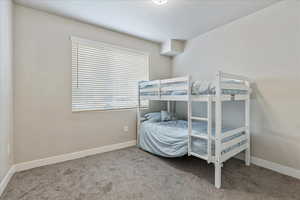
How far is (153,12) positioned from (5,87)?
7.61ft

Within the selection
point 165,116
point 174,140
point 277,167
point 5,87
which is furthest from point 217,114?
point 5,87

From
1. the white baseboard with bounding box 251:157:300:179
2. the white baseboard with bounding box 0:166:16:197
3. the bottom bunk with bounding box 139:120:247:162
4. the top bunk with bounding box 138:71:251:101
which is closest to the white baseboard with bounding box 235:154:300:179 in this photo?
the white baseboard with bounding box 251:157:300:179

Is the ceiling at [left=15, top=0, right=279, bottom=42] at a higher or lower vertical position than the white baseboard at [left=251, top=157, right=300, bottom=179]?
higher

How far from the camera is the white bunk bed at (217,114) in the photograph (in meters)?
1.85

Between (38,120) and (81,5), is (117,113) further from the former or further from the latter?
(81,5)

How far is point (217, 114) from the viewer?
1.86m

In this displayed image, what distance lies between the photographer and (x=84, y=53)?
111 inches

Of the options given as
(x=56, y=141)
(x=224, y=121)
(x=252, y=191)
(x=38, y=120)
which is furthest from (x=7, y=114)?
(x=224, y=121)

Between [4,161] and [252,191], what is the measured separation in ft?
9.83

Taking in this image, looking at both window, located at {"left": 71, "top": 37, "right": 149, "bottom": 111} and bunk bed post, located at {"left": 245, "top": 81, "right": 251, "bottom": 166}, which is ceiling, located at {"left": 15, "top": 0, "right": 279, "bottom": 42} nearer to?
window, located at {"left": 71, "top": 37, "right": 149, "bottom": 111}

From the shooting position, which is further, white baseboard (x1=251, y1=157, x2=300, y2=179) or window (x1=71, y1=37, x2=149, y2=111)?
window (x1=71, y1=37, x2=149, y2=111)

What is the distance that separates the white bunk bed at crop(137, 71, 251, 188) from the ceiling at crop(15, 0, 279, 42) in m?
1.10

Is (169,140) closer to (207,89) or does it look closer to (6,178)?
(207,89)

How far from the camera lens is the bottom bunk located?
6.72 feet
